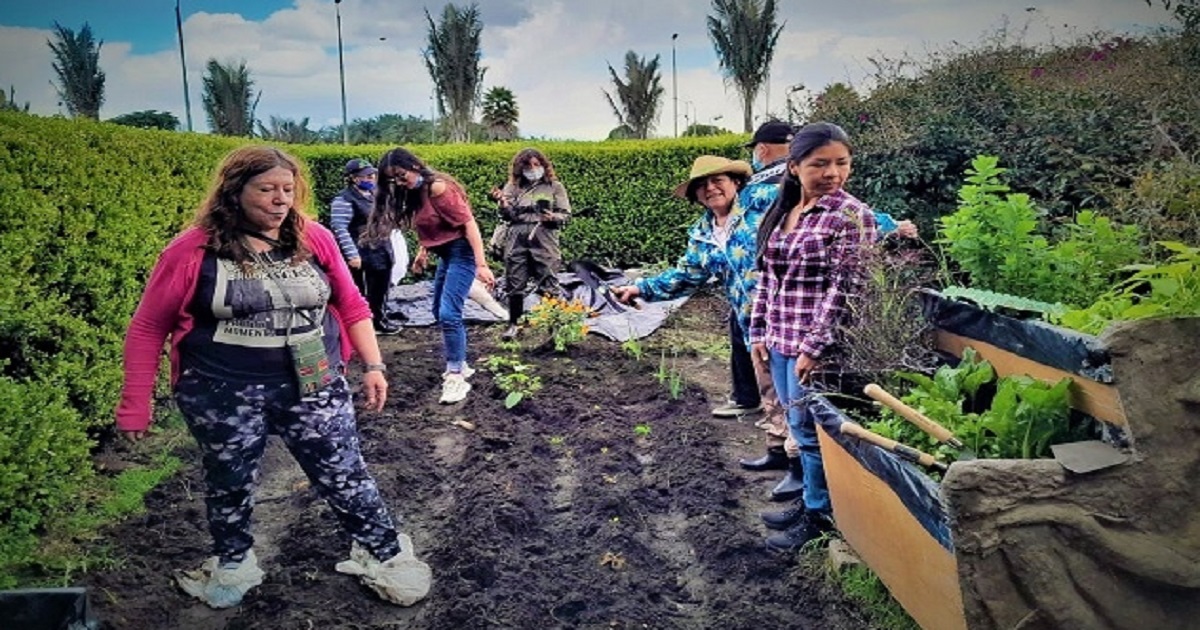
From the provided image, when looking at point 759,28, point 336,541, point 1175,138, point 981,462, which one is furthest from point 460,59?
point 981,462

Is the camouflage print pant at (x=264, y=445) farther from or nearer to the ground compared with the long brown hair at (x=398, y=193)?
nearer to the ground

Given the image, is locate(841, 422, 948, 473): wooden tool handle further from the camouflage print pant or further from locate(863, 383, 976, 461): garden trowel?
the camouflage print pant

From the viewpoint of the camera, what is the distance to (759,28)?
2647 cm

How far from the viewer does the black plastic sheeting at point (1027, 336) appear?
2229mm

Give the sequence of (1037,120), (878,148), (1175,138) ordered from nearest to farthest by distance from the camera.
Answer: (1175,138) < (1037,120) < (878,148)

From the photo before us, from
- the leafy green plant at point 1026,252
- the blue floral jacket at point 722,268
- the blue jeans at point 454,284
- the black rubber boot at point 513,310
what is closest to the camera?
the leafy green plant at point 1026,252

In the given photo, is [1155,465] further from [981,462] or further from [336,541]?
[336,541]

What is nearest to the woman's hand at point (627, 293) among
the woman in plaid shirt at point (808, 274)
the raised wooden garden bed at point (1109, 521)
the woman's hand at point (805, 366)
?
the woman in plaid shirt at point (808, 274)

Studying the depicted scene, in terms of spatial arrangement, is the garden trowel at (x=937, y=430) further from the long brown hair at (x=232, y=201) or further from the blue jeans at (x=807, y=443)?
the long brown hair at (x=232, y=201)

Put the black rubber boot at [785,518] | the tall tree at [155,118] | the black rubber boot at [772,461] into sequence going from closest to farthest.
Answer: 1. the black rubber boot at [785,518]
2. the black rubber boot at [772,461]
3. the tall tree at [155,118]

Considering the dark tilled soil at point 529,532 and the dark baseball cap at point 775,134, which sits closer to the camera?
the dark tilled soil at point 529,532

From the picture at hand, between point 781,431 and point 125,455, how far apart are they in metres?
4.12

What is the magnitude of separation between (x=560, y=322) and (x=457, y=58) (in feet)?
70.5

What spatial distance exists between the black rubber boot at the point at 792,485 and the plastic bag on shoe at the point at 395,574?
72.7 inches
